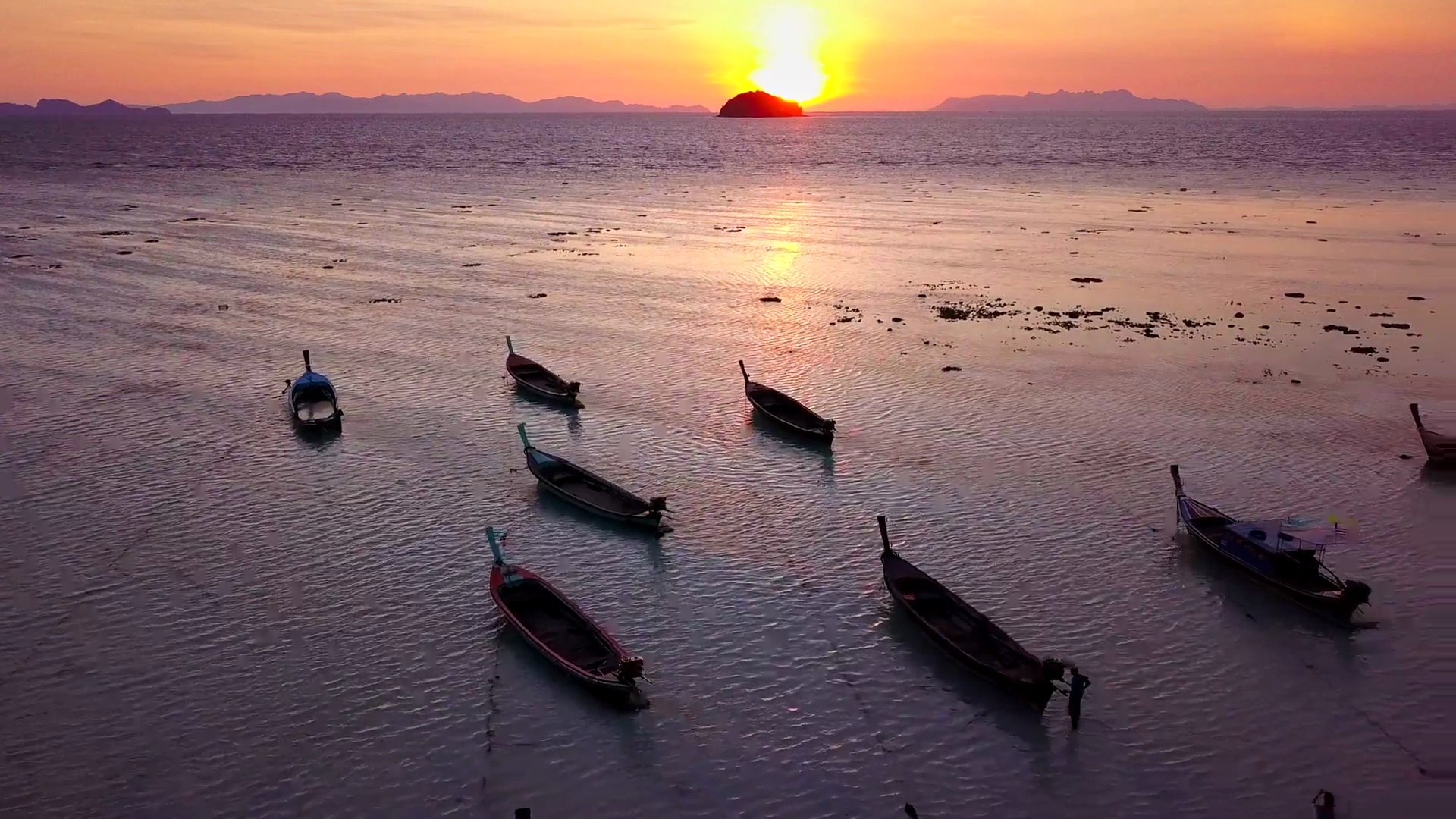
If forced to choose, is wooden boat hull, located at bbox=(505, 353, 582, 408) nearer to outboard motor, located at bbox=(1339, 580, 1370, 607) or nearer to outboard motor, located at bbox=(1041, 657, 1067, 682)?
outboard motor, located at bbox=(1041, 657, 1067, 682)

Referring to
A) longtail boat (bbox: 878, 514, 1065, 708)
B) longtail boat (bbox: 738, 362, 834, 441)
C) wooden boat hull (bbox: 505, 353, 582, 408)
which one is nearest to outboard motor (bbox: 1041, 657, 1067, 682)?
longtail boat (bbox: 878, 514, 1065, 708)

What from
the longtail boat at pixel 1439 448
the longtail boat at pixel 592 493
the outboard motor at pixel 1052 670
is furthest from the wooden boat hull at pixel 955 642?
the longtail boat at pixel 1439 448

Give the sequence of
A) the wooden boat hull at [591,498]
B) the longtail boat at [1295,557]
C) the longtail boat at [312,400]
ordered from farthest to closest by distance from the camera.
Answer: the longtail boat at [312,400]
the wooden boat hull at [591,498]
the longtail boat at [1295,557]

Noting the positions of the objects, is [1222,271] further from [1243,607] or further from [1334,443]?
[1243,607]

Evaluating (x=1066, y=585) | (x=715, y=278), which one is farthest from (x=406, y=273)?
(x=1066, y=585)

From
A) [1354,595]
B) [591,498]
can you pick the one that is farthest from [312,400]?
[1354,595]

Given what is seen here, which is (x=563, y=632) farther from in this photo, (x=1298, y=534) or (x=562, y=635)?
(x=1298, y=534)

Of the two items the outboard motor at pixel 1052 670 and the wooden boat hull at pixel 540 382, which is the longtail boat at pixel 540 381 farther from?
the outboard motor at pixel 1052 670
